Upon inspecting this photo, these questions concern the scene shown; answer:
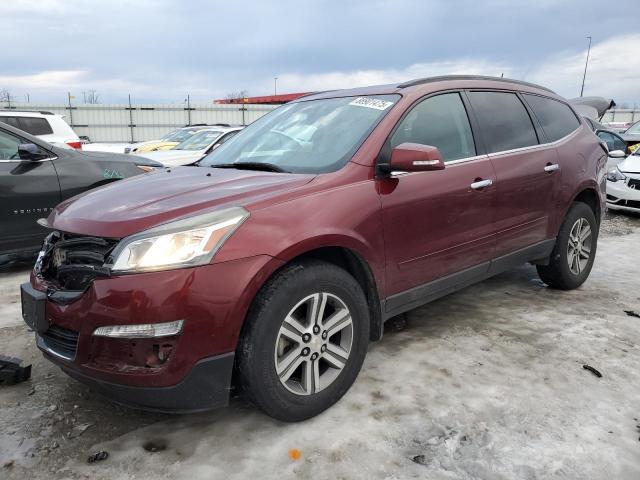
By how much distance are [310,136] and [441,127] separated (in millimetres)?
844

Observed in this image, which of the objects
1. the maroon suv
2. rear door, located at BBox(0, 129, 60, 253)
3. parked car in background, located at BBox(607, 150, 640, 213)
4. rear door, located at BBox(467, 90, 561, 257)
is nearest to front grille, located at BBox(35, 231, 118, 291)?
the maroon suv

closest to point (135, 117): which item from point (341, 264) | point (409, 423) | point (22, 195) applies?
point (22, 195)

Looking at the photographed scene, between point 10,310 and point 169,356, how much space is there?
8.75 ft

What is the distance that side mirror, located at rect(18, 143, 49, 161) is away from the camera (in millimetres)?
4855

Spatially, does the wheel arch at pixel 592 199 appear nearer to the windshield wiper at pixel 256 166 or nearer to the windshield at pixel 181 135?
the windshield wiper at pixel 256 166

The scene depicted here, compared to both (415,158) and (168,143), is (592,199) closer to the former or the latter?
(415,158)

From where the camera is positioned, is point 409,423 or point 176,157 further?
point 176,157

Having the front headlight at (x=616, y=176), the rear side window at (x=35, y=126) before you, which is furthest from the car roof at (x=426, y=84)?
the rear side window at (x=35, y=126)

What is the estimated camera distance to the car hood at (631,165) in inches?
331

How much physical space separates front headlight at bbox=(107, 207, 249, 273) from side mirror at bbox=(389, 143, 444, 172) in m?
0.95

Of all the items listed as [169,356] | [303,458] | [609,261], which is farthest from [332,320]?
[609,261]

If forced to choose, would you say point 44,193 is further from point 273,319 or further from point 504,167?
point 504,167

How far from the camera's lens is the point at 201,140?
31.7 feet

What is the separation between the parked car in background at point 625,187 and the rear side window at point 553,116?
4.76 meters
